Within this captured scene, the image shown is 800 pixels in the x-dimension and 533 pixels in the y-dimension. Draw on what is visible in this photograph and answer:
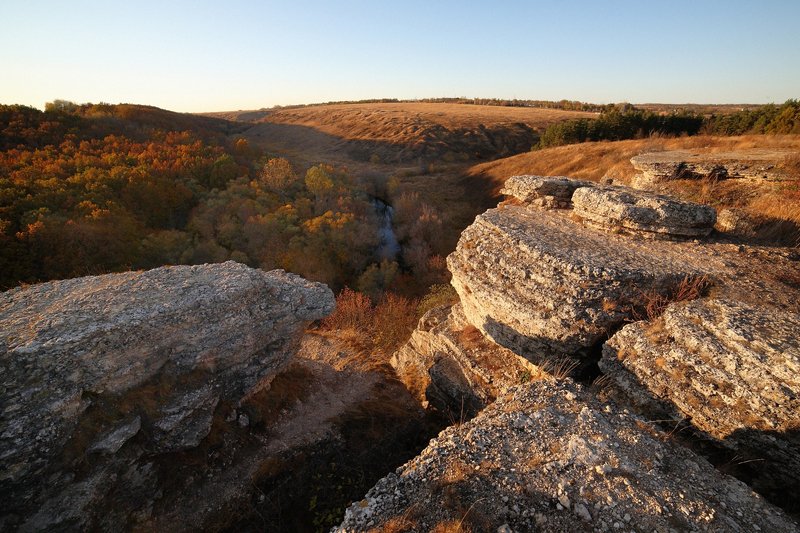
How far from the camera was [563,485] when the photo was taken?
16.5ft

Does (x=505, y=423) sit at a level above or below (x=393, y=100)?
below

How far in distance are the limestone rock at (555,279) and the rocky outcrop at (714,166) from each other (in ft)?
18.5

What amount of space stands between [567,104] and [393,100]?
45965 mm

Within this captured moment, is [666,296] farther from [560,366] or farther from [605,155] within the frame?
[605,155]

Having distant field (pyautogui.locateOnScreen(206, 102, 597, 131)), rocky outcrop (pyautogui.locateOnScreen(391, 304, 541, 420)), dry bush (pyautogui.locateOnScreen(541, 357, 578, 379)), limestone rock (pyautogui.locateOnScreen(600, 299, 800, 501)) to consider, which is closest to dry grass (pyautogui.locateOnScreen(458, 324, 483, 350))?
rocky outcrop (pyautogui.locateOnScreen(391, 304, 541, 420))

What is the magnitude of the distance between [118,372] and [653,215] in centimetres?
1283

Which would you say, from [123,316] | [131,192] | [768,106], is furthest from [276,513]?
[768,106]

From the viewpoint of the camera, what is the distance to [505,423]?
6.26 m

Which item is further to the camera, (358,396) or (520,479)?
(358,396)

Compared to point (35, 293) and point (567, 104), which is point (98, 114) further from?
point (567, 104)

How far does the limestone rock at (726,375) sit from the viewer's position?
216 inches

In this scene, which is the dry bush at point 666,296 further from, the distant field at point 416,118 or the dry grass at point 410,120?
the distant field at point 416,118

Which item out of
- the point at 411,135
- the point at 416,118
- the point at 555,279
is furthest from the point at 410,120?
the point at 555,279

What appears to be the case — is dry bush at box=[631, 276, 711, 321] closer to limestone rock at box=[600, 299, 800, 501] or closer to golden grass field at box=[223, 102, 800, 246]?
limestone rock at box=[600, 299, 800, 501]
